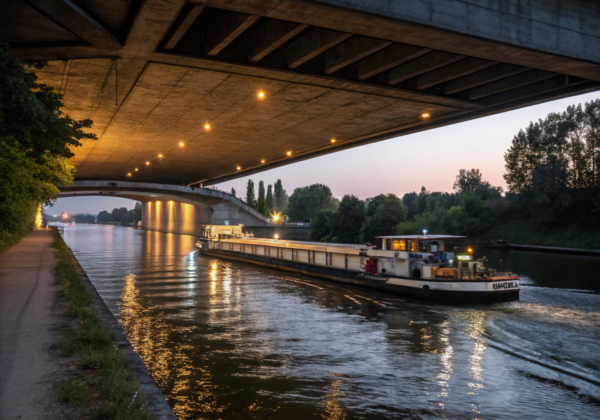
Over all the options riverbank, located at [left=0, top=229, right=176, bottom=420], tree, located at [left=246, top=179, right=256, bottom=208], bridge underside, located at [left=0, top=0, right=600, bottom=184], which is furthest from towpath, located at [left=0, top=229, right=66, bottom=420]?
tree, located at [left=246, top=179, right=256, bottom=208]

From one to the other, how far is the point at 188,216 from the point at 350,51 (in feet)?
296

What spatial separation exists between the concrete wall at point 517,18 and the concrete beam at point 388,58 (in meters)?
2.49

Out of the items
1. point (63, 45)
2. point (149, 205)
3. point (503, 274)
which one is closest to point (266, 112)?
point (63, 45)

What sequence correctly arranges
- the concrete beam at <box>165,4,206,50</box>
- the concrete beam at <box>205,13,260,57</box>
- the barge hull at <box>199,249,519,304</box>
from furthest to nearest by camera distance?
1. the barge hull at <box>199,249,519,304</box>
2. the concrete beam at <box>205,13,260,57</box>
3. the concrete beam at <box>165,4,206,50</box>

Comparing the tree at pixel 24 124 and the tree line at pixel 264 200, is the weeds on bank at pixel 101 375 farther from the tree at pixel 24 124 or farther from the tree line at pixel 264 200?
the tree line at pixel 264 200

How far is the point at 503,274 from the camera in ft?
75.8

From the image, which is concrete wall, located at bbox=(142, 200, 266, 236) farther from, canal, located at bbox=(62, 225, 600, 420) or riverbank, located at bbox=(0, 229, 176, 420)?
riverbank, located at bbox=(0, 229, 176, 420)

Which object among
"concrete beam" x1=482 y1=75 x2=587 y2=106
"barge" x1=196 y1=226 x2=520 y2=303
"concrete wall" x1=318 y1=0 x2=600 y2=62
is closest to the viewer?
"concrete wall" x1=318 y1=0 x2=600 y2=62

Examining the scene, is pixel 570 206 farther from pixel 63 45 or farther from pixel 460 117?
pixel 63 45

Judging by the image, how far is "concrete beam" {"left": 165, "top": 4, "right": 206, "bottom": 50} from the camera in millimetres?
14363

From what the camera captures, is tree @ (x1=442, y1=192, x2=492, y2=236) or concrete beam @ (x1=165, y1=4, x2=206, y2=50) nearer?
concrete beam @ (x1=165, y1=4, x2=206, y2=50)

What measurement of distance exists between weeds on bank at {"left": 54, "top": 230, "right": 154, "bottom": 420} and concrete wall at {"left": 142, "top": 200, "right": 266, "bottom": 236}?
205 ft

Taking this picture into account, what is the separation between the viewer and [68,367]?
791 centimetres

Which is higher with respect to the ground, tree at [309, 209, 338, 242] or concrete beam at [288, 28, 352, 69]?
concrete beam at [288, 28, 352, 69]
